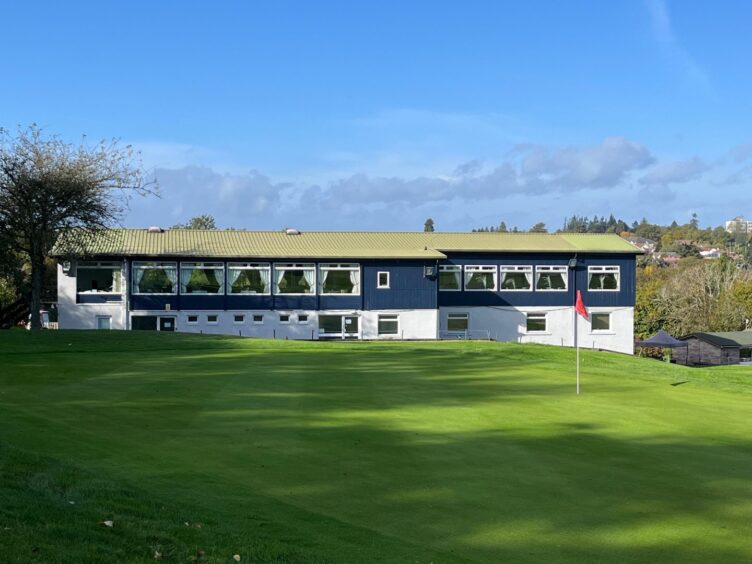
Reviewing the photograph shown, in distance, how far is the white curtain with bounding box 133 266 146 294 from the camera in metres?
47.1

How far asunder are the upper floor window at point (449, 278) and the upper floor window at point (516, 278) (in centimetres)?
297

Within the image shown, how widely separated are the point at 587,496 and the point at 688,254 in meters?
163

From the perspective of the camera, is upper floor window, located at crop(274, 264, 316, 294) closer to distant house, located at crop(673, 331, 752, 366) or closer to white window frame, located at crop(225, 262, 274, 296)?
white window frame, located at crop(225, 262, 274, 296)

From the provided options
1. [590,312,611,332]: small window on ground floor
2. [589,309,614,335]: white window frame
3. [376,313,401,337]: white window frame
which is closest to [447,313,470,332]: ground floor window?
[376,313,401,337]: white window frame

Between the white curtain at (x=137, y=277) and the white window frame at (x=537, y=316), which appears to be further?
the white window frame at (x=537, y=316)

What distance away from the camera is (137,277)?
4719 cm

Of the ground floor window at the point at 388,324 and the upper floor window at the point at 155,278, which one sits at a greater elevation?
the upper floor window at the point at 155,278

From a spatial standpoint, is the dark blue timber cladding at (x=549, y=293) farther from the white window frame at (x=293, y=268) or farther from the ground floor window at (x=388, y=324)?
the white window frame at (x=293, y=268)

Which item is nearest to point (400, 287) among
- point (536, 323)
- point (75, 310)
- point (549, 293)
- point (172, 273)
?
point (536, 323)

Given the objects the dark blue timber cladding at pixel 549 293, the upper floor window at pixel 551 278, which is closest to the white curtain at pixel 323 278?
the dark blue timber cladding at pixel 549 293

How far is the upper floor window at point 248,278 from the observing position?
158 feet

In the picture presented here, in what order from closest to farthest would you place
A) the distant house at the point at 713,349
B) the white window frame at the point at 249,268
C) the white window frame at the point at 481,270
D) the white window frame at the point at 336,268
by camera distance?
1. the white window frame at the point at 249,268
2. the white window frame at the point at 336,268
3. the white window frame at the point at 481,270
4. the distant house at the point at 713,349

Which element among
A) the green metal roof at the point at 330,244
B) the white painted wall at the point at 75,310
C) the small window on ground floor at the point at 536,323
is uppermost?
the green metal roof at the point at 330,244

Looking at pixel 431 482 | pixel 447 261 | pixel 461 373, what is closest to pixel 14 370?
pixel 461 373
